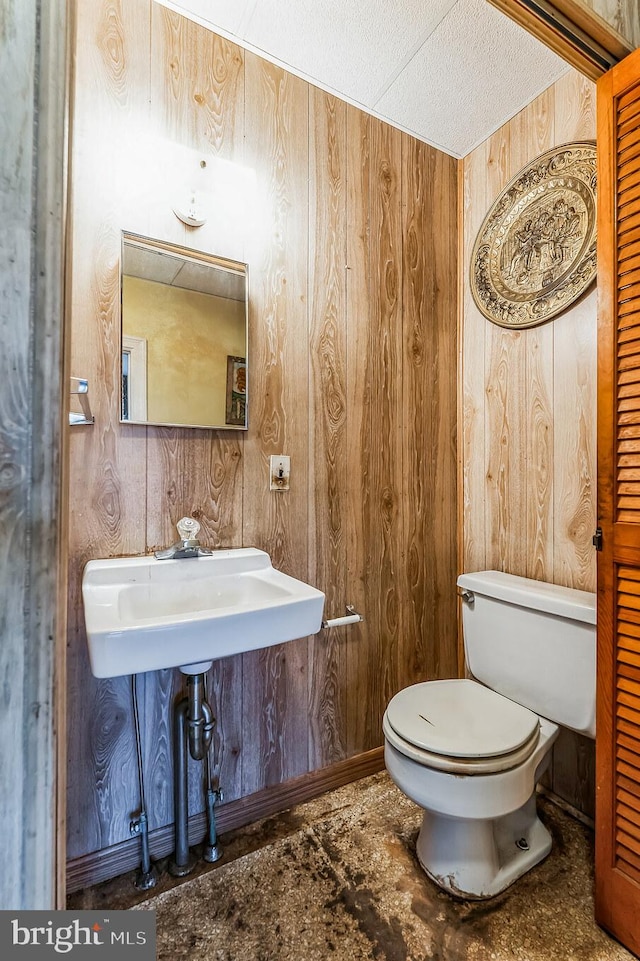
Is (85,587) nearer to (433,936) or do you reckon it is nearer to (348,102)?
(433,936)

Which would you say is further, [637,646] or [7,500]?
[637,646]

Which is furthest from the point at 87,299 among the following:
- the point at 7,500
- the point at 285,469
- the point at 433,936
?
the point at 433,936

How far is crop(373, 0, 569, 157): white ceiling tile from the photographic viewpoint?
4.44 feet

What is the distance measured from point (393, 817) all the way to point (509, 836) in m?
0.36

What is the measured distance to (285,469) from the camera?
4.80 feet

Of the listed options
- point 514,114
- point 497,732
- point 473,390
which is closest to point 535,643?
point 497,732

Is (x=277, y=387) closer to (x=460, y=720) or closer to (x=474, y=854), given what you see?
(x=460, y=720)

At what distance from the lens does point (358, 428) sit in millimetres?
1621

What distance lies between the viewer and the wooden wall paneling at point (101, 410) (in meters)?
1.16

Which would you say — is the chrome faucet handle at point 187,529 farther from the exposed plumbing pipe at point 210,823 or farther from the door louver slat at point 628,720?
the door louver slat at point 628,720

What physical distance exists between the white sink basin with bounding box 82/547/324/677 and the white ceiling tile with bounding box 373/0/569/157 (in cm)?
174

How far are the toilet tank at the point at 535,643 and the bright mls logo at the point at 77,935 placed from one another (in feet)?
3.67

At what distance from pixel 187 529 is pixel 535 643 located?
111cm

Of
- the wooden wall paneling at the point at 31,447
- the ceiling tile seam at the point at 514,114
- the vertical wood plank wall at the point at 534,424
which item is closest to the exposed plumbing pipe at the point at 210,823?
the wooden wall paneling at the point at 31,447
